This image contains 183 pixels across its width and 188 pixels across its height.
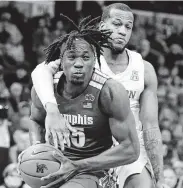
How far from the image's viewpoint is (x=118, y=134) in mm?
3193

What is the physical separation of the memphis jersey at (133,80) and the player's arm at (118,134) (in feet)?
2.67

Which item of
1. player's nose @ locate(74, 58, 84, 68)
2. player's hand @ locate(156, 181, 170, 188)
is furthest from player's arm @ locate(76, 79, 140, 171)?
player's hand @ locate(156, 181, 170, 188)

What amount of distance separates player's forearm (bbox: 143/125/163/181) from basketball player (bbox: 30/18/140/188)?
58cm

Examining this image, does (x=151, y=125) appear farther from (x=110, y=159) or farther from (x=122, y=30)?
(x=110, y=159)

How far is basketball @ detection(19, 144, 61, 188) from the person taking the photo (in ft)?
9.97

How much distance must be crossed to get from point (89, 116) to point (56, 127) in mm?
291

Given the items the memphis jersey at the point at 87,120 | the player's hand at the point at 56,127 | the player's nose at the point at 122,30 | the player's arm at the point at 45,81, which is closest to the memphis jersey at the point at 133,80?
the player's nose at the point at 122,30

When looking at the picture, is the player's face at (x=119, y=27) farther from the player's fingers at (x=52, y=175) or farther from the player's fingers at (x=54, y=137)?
the player's fingers at (x=52, y=175)

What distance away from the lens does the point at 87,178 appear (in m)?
3.23

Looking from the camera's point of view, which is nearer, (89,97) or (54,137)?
(54,137)

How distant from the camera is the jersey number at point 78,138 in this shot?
3291 millimetres

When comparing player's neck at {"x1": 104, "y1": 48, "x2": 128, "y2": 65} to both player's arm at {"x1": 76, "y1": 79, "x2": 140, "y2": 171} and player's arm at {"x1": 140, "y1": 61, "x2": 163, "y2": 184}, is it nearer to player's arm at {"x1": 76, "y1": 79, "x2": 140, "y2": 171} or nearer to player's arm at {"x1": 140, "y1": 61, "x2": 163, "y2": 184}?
player's arm at {"x1": 140, "y1": 61, "x2": 163, "y2": 184}

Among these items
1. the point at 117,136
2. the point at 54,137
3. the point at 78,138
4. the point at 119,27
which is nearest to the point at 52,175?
the point at 54,137

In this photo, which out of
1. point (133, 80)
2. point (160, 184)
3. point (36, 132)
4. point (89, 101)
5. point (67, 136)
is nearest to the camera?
point (67, 136)
